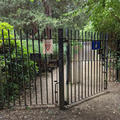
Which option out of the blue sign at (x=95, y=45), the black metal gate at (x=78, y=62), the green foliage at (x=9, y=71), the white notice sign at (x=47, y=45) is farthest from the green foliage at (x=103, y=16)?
the green foliage at (x=9, y=71)

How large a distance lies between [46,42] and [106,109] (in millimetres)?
2433

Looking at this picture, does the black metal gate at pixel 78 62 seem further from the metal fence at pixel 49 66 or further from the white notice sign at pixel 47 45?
the white notice sign at pixel 47 45

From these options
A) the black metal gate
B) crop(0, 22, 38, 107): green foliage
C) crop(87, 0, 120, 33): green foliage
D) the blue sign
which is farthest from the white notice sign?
crop(87, 0, 120, 33): green foliage

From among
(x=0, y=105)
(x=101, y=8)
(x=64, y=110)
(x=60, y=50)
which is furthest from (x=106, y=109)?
(x=101, y=8)

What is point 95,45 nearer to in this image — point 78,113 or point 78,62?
point 78,62

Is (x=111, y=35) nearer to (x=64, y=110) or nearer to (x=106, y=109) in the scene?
(x=106, y=109)

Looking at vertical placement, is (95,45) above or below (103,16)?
below

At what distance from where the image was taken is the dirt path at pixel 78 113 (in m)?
3.10

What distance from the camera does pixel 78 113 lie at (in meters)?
3.30

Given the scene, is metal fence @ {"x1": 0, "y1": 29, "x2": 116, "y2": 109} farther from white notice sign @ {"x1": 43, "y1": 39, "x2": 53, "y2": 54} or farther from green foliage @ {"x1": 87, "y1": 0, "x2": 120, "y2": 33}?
green foliage @ {"x1": 87, "y1": 0, "x2": 120, "y2": 33}

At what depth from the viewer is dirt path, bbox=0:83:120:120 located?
310 cm

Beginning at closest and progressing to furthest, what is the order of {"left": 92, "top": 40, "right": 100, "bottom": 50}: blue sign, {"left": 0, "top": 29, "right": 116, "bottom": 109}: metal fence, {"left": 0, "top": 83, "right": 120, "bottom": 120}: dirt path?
{"left": 0, "top": 83, "right": 120, "bottom": 120}: dirt path < {"left": 0, "top": 29, "right": 116, "bottom": 109}: metal fence < {"left": 92, "top": 40, "right": 100, "bottom": 50}: blue sign

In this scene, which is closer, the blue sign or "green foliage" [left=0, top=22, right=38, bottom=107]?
"green foliage" [left=0, top=22, right=38, bottom=107]

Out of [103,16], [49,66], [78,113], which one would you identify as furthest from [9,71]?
[103,16]
